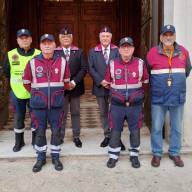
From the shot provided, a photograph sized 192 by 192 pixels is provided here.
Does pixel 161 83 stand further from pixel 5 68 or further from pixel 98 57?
pixel 5 68

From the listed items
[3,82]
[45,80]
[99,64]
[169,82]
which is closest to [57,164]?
[45,80]

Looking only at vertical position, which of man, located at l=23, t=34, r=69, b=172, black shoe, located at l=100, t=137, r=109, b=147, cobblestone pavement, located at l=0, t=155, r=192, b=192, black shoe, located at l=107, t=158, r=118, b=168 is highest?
man, located at l=23, t=34, r=69, b=172

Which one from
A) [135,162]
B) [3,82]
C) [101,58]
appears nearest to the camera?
[135,162]

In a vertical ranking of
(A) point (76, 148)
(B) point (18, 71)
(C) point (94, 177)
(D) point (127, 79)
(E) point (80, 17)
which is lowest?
(C) point (94, 177)

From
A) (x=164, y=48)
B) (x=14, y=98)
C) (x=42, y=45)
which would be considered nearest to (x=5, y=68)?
(x=14, y=98)

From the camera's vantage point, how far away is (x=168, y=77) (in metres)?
4.77

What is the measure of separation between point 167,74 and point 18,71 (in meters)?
1.92

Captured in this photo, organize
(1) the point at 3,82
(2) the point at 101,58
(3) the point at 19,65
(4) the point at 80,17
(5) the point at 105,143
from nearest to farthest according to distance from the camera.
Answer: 1. (3) the point at 19,65
2. (2) the point at 101,58
3. (5) the point at 105,143
4. (1) the point at 3,82
5. (4) the point at 80,17

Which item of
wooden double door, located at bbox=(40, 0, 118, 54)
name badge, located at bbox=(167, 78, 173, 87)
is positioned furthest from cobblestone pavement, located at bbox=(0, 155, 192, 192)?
wooden double door, located at bbox=(40, 0, 118, 54)

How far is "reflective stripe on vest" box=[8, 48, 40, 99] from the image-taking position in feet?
17.0

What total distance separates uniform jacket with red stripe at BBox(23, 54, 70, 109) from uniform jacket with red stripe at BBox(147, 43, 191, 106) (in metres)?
1.14

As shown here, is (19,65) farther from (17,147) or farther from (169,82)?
(169,82)

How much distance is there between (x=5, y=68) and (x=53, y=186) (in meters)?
1.77

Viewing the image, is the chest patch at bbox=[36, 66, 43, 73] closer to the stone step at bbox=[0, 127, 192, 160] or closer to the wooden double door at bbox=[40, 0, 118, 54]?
the stone step at bbox=[0, 127, 192, 160]
